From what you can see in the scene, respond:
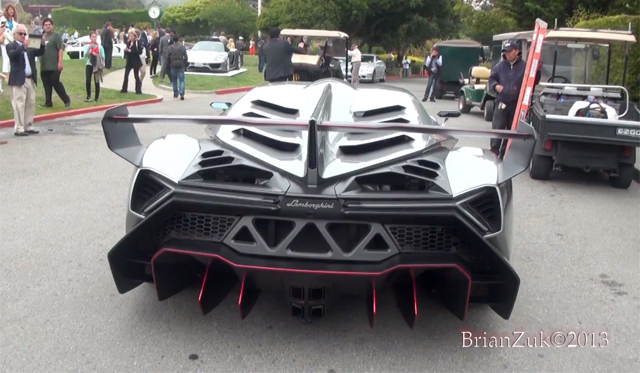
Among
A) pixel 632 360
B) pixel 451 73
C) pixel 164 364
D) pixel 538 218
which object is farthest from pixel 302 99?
pixel 451 73

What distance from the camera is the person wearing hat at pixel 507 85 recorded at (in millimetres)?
9141

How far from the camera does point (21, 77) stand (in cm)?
1032

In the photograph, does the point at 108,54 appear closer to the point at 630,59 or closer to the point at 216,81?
the point at 216,81

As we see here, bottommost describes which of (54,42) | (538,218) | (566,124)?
(538,218)

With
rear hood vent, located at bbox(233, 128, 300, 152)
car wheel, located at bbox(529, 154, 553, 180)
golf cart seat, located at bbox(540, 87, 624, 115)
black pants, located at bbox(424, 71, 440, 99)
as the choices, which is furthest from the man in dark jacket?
black pants, located at bbox(424, 71, 440, 99)

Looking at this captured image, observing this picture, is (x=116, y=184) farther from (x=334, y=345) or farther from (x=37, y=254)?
(x=334, y=345)

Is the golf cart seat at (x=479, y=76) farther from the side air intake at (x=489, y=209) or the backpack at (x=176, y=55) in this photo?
the side air intake at (x=489, y=209)

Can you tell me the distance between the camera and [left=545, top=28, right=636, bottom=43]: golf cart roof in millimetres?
10281

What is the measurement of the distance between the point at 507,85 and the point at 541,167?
127 cm

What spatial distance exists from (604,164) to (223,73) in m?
20.8

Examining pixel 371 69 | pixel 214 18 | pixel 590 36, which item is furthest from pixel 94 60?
pixel 214 18

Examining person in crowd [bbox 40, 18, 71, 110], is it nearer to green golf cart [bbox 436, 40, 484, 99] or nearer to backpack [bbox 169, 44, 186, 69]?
backpack [bbox 169, 44, 186, 69]

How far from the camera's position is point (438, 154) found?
13.1ft

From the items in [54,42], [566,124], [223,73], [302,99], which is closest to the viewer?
[302,99]
